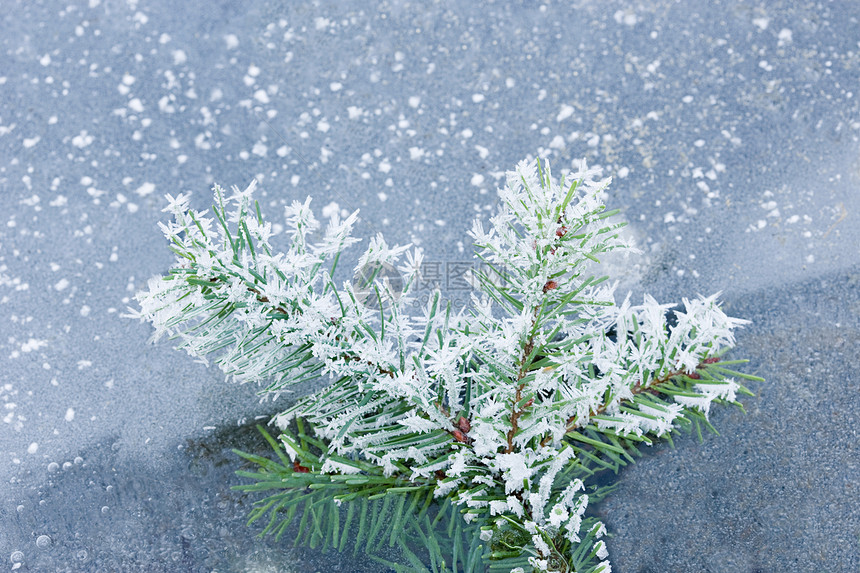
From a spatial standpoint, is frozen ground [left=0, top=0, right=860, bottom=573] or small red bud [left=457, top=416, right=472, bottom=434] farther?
frozen ground [left=0, top=0, right=860, bottom=573]

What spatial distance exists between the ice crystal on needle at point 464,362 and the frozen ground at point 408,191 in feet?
0.76

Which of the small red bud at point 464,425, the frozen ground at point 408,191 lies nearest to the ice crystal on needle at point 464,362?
the small red bud at point 464,425

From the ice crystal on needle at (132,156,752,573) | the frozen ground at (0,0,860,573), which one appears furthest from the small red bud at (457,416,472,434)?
the frozen ground at (0,0,860,573)

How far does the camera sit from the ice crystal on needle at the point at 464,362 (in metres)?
0.32

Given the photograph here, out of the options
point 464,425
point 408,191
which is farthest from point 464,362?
point 408,191

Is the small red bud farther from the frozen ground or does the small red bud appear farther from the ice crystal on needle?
the frozen ground

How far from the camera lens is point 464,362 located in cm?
39

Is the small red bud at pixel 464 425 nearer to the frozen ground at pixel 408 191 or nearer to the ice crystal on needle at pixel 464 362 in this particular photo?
the ice crystal on needle at pixel 464 362

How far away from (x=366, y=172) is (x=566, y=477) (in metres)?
0.42

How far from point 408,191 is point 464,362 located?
0.36 m

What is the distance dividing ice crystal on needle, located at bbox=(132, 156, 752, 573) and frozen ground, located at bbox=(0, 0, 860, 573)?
231mm

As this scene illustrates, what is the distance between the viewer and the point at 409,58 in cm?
75

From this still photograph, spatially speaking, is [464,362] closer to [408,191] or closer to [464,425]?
[464,425]

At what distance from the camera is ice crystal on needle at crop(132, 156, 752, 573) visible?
317mm
